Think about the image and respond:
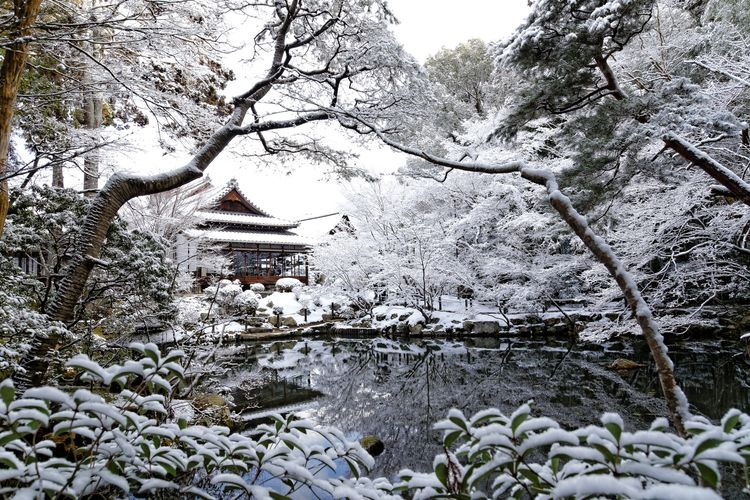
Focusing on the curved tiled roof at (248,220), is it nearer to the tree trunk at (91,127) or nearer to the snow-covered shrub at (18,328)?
the tree trunk at (91,127)

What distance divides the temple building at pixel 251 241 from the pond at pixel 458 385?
32.5 ft

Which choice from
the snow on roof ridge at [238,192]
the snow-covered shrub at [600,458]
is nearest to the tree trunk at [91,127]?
the snow-covered shrub at [600,458]

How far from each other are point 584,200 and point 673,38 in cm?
465

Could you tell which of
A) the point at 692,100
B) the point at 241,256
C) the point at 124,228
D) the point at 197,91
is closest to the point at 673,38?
the point at 692,100

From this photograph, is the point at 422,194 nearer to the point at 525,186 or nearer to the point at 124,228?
the point at 525,186

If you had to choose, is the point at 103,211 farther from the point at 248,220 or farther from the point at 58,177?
the point at 248,220

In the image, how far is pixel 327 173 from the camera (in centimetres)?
457

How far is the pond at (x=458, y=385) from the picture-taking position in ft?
17.0

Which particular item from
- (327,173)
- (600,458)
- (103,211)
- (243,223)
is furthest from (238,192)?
(600,458)

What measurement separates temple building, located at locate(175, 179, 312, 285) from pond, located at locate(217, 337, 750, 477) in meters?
9.91

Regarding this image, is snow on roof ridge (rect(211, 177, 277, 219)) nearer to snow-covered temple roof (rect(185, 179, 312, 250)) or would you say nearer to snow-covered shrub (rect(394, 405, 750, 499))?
snow-covered temple roof (rect(185, 179, 312, 250))

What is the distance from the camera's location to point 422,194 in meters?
14.5

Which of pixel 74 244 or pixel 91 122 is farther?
pixel 91 122

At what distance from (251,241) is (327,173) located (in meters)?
16.6
